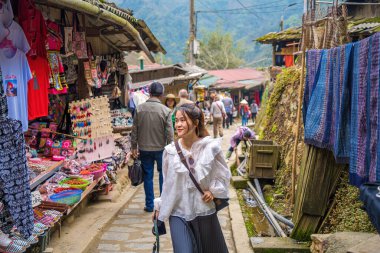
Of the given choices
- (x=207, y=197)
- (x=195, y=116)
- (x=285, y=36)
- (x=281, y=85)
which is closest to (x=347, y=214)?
(x=207, y=197)

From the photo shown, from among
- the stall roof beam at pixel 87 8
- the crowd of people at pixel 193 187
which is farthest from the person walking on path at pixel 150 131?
the crowd of people at pixel 193 187

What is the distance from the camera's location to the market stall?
4.75 metres

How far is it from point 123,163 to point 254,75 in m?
34.0

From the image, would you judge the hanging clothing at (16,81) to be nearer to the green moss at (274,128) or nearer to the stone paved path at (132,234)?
the stone paved path at (132,234)

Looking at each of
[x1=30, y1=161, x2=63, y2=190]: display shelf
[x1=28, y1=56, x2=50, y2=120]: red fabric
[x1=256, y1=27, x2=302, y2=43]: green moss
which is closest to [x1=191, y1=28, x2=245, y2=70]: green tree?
[x1=256, y1=27, x2=302, y2=43]: green moss

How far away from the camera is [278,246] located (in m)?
6.06

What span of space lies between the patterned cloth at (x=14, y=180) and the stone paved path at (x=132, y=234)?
6.24 feet

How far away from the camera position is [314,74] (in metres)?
6.02

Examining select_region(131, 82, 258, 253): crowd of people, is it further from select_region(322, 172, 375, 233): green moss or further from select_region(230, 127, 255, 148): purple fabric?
select_region(230, 127, 255, 148): purple fabric

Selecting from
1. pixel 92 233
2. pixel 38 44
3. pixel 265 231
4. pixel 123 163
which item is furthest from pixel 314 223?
pixel 123 163

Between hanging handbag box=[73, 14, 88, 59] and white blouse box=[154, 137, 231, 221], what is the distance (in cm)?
518

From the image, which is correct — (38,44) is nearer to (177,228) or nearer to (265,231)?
(177,228)

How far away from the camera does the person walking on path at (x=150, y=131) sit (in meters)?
7.70

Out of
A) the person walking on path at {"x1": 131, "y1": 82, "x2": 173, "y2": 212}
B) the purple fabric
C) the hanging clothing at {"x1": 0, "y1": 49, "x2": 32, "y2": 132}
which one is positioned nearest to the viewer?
the hanging clothing at {"x1": 0, "y1": 49, "x2": 32, "y2": 132}
